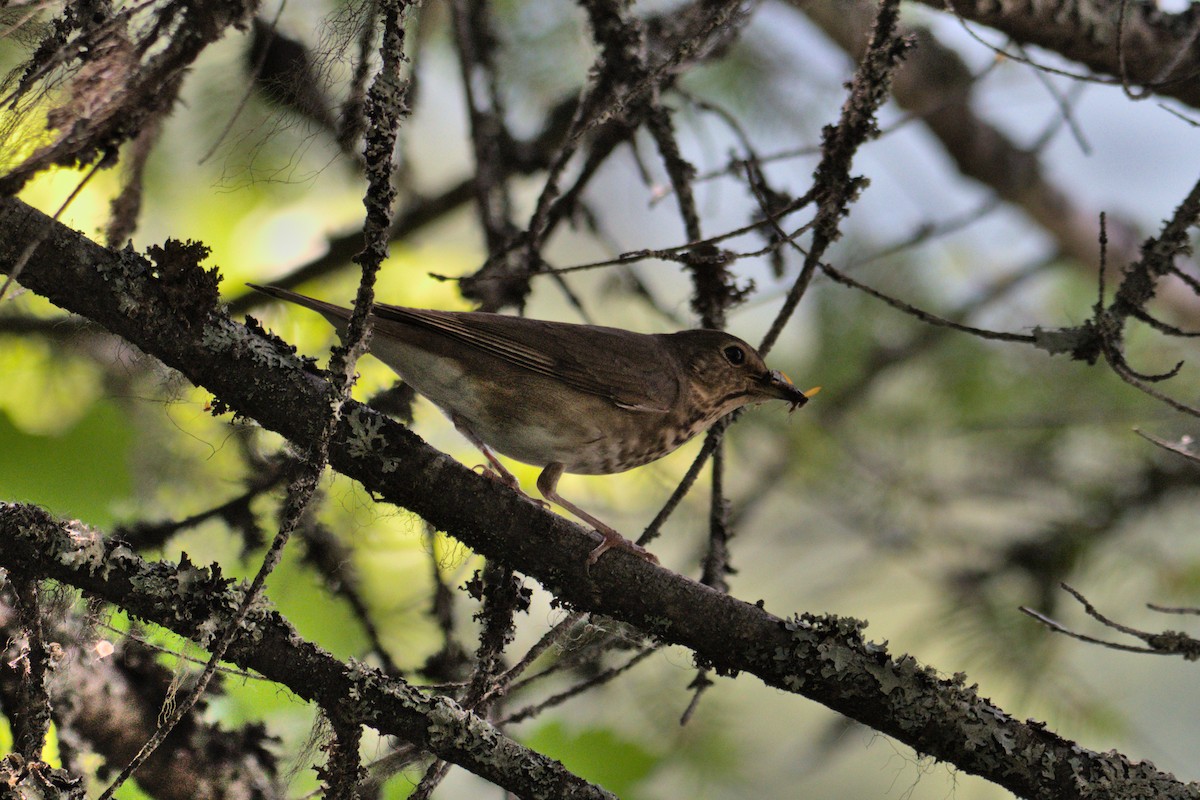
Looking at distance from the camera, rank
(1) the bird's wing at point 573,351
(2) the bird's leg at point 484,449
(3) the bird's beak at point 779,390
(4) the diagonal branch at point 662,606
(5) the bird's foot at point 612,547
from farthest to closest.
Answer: (3) the bird's beak at point 779,390, (2) the bird's leg at point 484,449, (1) the bird's wing at point 573,351, (5) the bird's foot at point 612,547, (4) the diagonal branch at point 662,606

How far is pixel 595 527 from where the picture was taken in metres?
3.44

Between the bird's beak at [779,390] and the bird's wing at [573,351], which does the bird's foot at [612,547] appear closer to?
the bird's wing at [573,351]

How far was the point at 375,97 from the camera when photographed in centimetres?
211

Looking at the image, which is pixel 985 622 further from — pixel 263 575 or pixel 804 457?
pixel 263 575

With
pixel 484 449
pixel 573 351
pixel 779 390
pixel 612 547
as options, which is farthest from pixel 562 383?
pixel 612 547

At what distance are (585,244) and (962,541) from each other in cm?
303

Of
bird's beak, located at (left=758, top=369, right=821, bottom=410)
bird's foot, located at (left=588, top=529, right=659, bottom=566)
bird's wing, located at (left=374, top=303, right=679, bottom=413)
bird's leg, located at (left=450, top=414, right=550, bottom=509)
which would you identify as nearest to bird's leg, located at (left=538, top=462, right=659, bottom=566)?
bird's foot, located at (left=588, top=529, right=659, bottom=566)

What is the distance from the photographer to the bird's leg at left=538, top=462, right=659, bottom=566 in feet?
8.80

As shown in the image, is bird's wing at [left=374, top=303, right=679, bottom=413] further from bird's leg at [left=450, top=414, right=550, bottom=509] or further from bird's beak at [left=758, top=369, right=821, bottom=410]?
bird's beak at [left=758, top=369, right=821, bottom=410]

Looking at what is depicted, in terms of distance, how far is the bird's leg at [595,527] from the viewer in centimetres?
268

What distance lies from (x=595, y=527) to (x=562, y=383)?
56cm

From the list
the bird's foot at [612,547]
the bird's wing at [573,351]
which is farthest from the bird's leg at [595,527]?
the bird's wing at [573,351]

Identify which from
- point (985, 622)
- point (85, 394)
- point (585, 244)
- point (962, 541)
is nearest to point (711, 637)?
point (85, 394)

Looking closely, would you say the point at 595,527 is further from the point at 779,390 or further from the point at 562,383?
the point at 779,390
